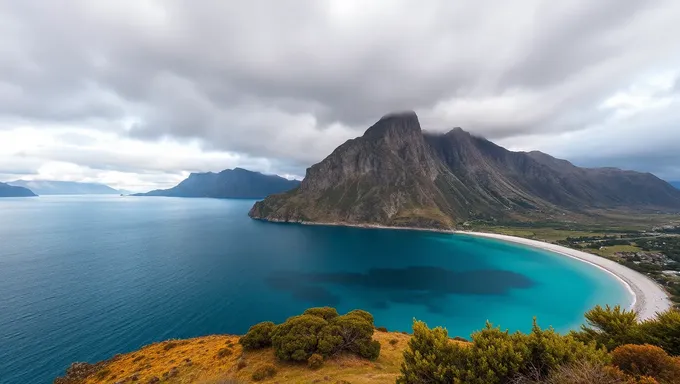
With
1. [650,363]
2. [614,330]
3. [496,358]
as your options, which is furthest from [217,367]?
[614,330]

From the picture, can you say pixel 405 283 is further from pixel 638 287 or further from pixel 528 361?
pixel 528 361

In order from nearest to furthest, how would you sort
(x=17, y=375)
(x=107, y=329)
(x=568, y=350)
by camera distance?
(x=568, y=350), (x=17, y=375), (x=107, y=329)

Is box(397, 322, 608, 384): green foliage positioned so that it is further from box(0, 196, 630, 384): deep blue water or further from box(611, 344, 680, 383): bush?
box(0, 196, 630, 384): deep blue water

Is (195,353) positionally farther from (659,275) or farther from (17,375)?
(659,275)

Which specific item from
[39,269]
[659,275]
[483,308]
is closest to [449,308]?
[483,308]

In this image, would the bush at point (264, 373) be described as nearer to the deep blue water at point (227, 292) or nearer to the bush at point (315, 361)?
the bush at point (315, 361)

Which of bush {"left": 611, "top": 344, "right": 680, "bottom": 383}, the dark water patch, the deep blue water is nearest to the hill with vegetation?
bush {"left": 611, "top": 344, "right": 680, "bottom": 383}
